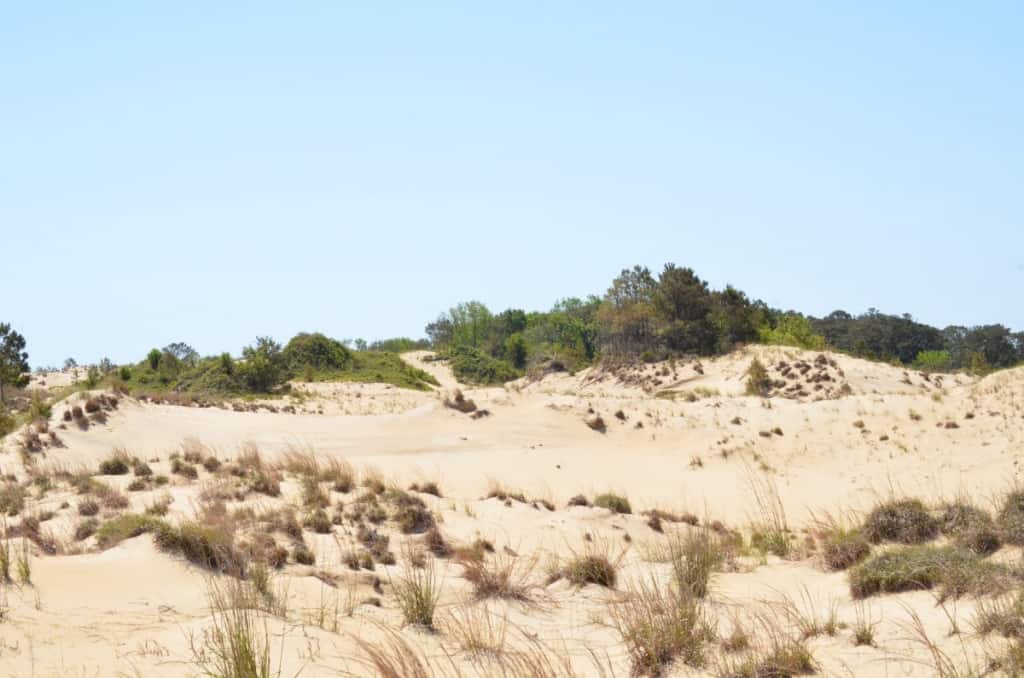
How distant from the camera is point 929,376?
36.5 meters

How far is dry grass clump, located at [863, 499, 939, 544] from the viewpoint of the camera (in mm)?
11086

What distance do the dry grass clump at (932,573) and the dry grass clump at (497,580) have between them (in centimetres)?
336

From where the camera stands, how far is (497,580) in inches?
364

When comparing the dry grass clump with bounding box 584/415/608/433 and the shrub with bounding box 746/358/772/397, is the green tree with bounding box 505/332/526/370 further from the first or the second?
the dry grass clump with bounding box 584/415/608/433

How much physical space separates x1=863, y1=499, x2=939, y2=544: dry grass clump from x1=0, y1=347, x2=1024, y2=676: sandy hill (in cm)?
101

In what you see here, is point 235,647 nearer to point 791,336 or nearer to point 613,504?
point 613,504

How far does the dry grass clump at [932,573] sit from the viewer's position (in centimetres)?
771

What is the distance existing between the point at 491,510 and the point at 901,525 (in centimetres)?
639

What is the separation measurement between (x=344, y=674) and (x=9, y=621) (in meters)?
2.80

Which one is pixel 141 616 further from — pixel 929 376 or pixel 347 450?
pixel 929 376

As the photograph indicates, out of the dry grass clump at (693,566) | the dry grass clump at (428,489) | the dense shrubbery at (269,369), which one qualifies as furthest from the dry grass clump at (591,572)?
the dense shrubbery at (269,369)

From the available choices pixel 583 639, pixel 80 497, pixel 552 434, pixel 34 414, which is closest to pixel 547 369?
pixel 552 434

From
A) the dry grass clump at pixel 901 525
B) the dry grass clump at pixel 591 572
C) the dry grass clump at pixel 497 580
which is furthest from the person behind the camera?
the dry grass clump at pixel 901 525

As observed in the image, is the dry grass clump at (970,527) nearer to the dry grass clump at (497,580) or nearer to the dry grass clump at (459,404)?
the dry grass clump at (497,580)
